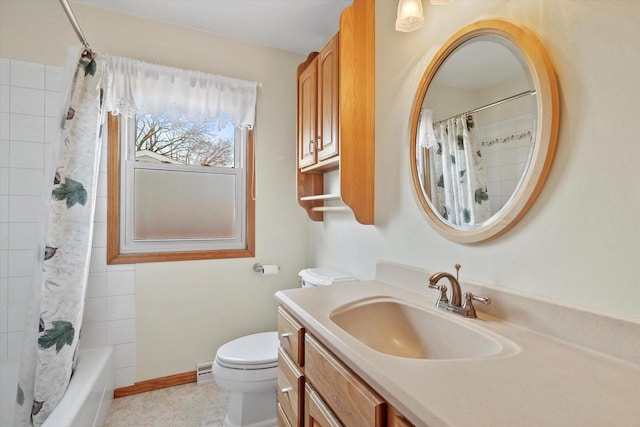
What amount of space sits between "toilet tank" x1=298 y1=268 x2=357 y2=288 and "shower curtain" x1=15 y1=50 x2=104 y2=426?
117cm

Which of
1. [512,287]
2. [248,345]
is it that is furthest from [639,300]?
[248,345]

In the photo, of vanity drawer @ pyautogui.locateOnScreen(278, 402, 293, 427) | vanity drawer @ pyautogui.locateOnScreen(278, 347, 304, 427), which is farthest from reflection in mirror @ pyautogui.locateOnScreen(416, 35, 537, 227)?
vanity drawer @ pyautogui.locateOnScreen(278, 402, 293, 427)

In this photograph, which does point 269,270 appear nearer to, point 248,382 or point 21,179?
point 248,382

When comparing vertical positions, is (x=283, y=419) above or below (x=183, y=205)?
below

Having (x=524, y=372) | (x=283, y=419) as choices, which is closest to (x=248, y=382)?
(x=283, y=419)

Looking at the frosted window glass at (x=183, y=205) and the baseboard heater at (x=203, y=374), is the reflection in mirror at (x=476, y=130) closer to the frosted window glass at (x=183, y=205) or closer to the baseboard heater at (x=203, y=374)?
the frosted window glass at (x=183, y=205)

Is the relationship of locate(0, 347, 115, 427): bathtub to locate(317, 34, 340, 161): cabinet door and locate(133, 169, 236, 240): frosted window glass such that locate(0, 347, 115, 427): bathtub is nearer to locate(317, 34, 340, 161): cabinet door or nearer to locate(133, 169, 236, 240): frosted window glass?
locate(133, 169, 236, 240): frosted window glass

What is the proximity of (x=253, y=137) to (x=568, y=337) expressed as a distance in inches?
83.6

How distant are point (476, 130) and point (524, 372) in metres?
0.77

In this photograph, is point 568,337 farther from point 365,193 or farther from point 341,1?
point 341,1

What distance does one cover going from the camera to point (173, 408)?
1.84 metres

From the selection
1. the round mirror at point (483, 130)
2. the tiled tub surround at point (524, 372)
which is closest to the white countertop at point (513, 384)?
the tiled tub surround at point (524, 372)

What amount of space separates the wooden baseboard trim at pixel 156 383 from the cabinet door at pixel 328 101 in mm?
1752

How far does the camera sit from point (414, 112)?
1.30 meters
